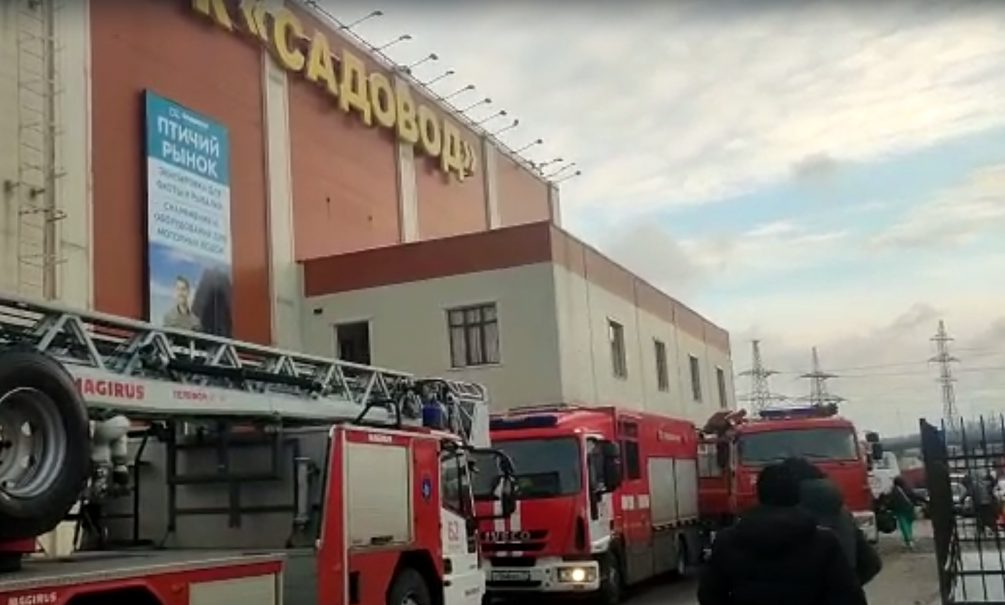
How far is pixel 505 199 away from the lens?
43094mm

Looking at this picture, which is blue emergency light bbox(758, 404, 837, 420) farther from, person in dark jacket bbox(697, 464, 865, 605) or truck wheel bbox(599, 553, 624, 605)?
person in dark jacket bbox(697, 464, 865, 605)

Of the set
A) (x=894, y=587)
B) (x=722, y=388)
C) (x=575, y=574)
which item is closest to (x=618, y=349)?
(x=722, y=388)

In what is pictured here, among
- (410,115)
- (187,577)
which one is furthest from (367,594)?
(410,115)

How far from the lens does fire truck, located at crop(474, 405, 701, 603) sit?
1536 cm

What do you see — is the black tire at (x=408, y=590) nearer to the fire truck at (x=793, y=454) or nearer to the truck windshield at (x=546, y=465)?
the truck windshield at (x=546, y=465)

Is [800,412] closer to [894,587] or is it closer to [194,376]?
[894,587]

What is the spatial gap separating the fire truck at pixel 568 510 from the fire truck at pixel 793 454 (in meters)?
2.80

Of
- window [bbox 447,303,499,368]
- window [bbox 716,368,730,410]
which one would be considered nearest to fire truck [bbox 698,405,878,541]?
window [bbox 447,303,499,368]

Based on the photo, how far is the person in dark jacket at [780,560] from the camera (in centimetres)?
495

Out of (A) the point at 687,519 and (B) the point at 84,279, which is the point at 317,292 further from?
(A) the point at 687,519

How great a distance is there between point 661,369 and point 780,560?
32130 mm

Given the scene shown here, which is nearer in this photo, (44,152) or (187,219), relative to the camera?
(44,152)

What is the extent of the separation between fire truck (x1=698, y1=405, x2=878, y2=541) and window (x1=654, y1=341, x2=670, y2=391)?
14697 mm

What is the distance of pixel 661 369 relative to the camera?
3688 cm
